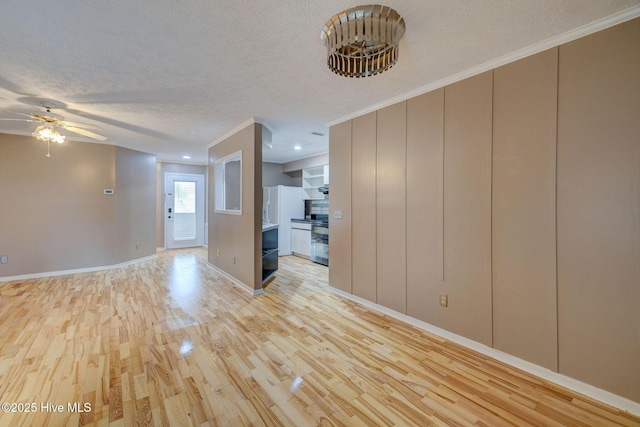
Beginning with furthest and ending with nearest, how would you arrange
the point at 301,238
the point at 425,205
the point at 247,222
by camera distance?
1. the point at 301,238
2. the point at 247,222
3. the point at 425,205

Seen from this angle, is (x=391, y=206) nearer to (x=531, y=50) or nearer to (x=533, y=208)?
(x=533, y=208)

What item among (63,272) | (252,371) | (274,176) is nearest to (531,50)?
(252,371)

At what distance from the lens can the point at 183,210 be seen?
779 cm

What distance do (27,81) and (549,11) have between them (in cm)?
444

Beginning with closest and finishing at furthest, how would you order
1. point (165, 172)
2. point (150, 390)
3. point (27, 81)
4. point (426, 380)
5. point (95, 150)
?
point (150, 390)
point (426, 380)
point (27, 81)
point (95, 150)
point (165, 172)

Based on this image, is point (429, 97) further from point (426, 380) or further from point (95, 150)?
point (95, 150)

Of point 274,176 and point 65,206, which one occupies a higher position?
point 274,176

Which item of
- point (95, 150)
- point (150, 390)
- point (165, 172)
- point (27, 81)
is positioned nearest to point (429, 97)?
point (150, 390)

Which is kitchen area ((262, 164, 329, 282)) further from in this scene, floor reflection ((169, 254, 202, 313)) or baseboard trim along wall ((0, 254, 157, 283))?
baseboard trim along wall ((0, 254, 157, 283))

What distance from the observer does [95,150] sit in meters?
5.09

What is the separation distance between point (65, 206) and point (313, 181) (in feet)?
17.0

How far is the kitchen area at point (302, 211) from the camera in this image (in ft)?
20.7

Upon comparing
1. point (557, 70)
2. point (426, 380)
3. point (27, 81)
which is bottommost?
point (426, 380)

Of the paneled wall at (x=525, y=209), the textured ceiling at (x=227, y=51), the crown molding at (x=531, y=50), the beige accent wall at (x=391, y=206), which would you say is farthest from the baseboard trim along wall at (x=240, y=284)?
the crown molding at (x=531, y=50)
